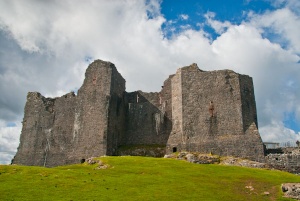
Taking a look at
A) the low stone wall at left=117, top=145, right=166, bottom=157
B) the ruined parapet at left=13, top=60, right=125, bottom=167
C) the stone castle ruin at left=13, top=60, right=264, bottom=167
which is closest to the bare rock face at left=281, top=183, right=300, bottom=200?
the stone castle ruin at left=13, top=60, right=264, bottom=167

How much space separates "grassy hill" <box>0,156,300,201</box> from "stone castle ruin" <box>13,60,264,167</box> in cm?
1202

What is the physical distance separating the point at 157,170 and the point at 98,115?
68.0 ft

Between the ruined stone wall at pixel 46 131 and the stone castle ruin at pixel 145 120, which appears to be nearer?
the stone castle ruin at pixel 145 120

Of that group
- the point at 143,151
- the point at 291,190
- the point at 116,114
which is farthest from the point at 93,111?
the point at 291,190

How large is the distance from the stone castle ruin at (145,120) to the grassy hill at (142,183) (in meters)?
12.0

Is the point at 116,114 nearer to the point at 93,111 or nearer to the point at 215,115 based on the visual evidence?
the point at 93,111

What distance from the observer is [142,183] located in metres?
28.0

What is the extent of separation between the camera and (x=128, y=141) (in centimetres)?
5562

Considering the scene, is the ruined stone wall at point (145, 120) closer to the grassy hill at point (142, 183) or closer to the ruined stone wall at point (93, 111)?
the ruined stone wall at point (93, 111)

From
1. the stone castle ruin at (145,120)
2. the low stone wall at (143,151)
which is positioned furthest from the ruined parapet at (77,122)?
the low stone wall at (143,151)

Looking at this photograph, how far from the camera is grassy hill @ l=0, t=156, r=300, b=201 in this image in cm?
2441

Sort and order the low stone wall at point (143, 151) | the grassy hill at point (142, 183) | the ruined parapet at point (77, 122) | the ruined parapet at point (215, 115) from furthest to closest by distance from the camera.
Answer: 1. the low stone wall at point (143, 151)
2. the ruined parapet at point (77, 122)
3. the ruined parapet at point (215, 115)
4. the grassy hill at point (142, 183)

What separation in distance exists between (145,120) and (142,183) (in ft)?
94.6

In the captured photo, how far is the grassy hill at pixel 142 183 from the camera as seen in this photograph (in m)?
24.4
